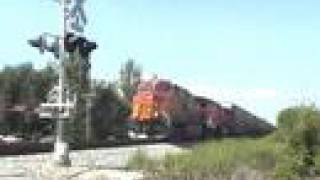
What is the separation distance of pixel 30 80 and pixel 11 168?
51577 millimetres

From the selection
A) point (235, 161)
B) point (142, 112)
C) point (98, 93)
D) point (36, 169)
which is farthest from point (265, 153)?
point (98, 93)

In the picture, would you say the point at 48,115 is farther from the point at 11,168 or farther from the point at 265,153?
the point at 265,153

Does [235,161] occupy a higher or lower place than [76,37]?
lower

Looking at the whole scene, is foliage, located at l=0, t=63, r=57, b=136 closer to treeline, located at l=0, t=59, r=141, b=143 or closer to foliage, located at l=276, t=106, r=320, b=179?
treeline, located at l=0, t=59, r=141, b=143

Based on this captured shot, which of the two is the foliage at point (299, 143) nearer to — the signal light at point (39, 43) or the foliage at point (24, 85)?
the signal light at point (39, 43)

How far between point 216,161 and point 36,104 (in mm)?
50926

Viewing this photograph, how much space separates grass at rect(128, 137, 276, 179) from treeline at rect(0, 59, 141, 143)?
35377 mm

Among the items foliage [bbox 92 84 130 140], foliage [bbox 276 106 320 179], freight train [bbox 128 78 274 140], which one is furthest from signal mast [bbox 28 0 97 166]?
foliage [bbox 92 84 130 140]

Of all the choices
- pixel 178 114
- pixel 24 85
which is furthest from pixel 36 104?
pixel 178 114

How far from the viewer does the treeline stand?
220ft

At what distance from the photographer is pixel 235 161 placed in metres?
24.3

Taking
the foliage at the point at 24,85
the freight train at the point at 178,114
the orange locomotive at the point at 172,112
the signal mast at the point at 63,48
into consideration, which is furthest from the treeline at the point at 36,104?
the signal mast at the point at 63,48

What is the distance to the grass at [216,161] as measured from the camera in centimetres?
2295

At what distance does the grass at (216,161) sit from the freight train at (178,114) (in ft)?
96.6
